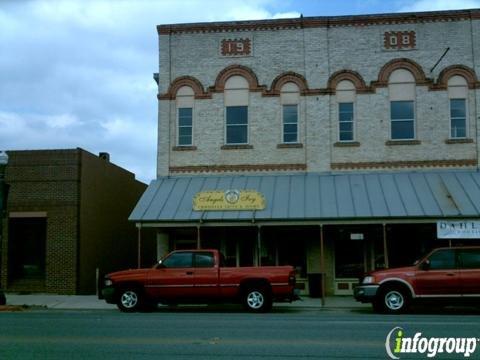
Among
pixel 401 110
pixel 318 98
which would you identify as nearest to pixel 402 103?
pixel 401 110

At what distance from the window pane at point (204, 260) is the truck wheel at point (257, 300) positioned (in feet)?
3.97

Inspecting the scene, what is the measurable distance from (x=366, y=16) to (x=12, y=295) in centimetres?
1541

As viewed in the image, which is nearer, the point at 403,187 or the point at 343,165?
the point at 403,187

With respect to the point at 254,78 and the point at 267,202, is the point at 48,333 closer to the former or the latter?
the point at 267,202

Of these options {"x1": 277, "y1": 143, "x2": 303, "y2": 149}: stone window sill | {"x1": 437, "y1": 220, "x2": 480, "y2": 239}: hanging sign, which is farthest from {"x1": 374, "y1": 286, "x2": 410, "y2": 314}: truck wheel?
{"x1": 277, "y1": 143, "x2": 303, "y2": 149}: stone window sill

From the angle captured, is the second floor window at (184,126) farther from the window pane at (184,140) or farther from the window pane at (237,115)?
the window pane at (237,115)

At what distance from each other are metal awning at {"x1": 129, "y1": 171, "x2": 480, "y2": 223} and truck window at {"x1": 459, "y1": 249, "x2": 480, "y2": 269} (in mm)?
2946

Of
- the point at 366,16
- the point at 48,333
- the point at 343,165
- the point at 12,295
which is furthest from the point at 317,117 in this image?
the point at 48,333

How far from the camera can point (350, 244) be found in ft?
71.5

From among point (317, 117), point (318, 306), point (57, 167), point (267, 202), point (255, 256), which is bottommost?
point (318, 306)

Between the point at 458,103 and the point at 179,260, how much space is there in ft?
38.7

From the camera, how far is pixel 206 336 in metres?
10.7

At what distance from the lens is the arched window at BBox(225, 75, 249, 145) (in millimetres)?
23047

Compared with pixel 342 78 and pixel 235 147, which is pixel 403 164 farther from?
pixel 235 147
